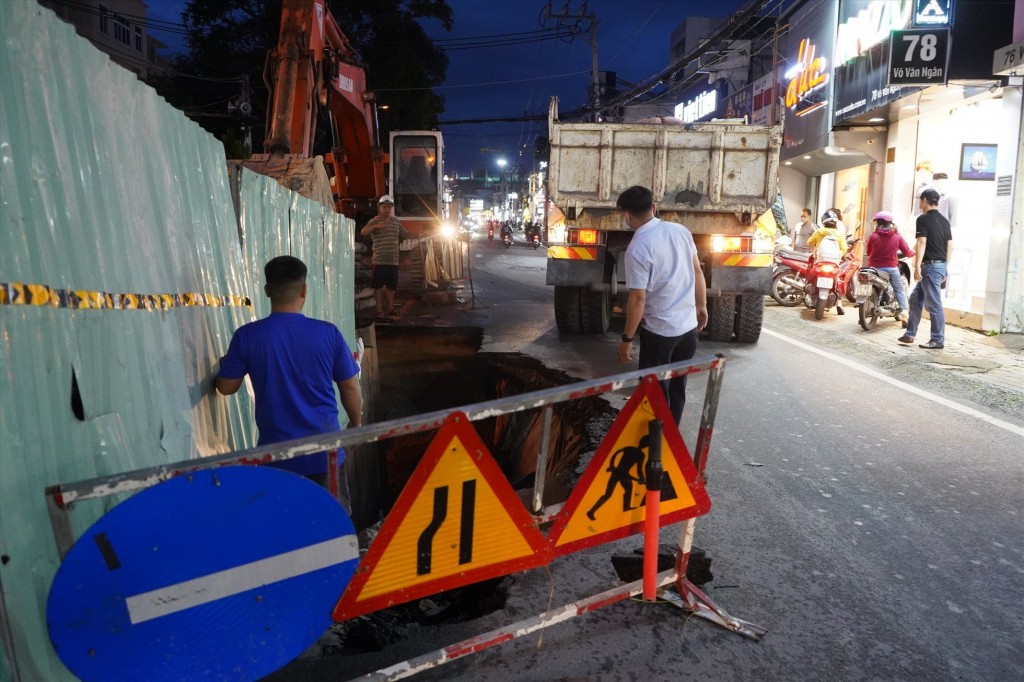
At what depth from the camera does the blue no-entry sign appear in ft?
6.38

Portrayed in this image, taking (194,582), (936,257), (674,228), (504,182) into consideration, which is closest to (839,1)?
(936,257)

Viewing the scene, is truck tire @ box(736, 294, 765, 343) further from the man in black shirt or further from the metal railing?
the metal railing

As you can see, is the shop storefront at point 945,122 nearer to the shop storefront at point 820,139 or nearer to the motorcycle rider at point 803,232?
the shop storefront at point 820,139

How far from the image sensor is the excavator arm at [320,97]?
30.1 ft

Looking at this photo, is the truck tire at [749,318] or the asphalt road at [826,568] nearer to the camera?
the asphalt road at [826,568]

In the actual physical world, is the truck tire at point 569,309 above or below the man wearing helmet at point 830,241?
below

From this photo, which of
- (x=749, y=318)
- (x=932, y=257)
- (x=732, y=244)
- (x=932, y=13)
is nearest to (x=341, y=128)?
(x=732, y=244)

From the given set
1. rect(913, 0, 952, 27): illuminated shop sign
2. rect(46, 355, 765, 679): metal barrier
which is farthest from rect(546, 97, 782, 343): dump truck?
rect(46, 355, 765, 679): metal barrier

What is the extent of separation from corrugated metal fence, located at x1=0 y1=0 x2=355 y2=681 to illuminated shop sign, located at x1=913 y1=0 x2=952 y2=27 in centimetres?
1257

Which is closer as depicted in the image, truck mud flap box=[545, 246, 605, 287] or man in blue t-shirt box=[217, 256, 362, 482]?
man in blue t-shirt box=[217, 256, 362, 482]

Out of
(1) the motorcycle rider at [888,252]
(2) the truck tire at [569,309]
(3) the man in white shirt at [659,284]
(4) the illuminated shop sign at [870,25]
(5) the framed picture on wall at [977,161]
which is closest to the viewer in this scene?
(3) the man in white shirt at [659,284]

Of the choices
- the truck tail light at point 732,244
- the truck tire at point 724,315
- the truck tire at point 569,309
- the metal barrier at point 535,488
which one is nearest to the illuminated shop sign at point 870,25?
the truck tail light at point 732,244

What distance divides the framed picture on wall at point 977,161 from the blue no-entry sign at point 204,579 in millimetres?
15798

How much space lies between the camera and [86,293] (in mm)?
2549
